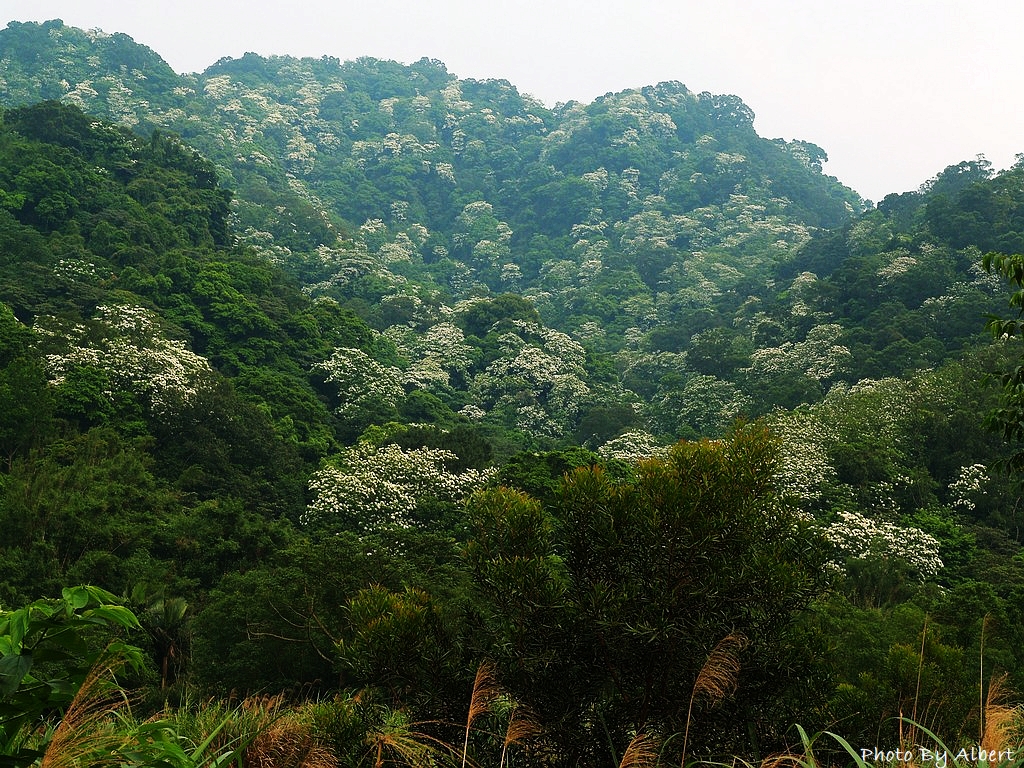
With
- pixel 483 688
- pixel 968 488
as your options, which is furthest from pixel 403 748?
pixel 968 488

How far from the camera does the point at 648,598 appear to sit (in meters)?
5.66

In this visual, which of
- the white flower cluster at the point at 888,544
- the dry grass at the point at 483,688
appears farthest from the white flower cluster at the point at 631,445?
the dry grass at the point at 483,688

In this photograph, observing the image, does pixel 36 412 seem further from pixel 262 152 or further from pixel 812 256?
pixel 262 152

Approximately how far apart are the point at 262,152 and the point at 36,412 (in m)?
58.6

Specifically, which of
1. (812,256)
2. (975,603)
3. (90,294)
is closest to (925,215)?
(812,256)

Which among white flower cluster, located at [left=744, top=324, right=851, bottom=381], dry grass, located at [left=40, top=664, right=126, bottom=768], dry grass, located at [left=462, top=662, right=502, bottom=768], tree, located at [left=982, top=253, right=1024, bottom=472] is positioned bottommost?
white flower cluster, located at [left=744, top=324, right=851, bottom=381]

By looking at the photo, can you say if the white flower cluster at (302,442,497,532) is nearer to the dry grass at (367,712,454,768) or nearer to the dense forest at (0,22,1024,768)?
the dense forest at (0,22,1024,768)

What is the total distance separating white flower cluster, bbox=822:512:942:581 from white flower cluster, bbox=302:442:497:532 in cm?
1018

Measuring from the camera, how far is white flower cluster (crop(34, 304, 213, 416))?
86.7 feet

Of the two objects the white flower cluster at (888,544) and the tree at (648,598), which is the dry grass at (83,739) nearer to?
the tree at (648,598)

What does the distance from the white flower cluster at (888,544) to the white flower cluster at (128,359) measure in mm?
19960

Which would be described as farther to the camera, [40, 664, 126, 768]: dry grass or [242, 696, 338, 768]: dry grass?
[242, 696, 338, 768]: dry grass

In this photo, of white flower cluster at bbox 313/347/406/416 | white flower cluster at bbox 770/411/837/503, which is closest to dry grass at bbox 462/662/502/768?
white flower cluster at bbox 770/411/837/503

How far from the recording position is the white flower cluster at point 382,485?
24.9 metres
